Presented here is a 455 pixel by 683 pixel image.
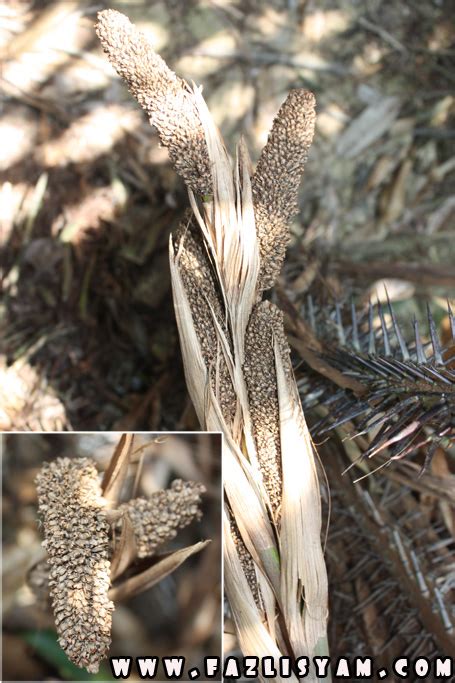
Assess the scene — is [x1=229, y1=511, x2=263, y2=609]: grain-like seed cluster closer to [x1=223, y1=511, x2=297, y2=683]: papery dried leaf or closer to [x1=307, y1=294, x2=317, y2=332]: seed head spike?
[x1=223, y1=511, x2=297, y2=683]: papery dried leaf

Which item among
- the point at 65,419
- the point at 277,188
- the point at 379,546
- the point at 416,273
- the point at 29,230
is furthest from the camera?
the point at 416,273

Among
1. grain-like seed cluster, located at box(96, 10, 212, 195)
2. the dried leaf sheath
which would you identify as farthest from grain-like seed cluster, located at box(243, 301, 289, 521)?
grain-like seed cluster, located at box(96, 10, 212, 195)

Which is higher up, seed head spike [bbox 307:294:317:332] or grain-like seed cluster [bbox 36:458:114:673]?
seed head spike [bbox 307:294:317:332]

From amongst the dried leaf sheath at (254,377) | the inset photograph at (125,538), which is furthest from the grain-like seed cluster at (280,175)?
the inset photograph at (125,538)

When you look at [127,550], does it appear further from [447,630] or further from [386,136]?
[386,136]

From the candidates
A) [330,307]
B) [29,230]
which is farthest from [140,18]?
[330,307]

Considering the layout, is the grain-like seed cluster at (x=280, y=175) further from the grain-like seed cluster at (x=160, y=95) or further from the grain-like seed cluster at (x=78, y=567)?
the grain-like seed cluster at (x=78, y=567)

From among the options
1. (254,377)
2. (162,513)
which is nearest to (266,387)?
(254,377)

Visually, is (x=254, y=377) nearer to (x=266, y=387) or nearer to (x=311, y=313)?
(x=266, y=387)
